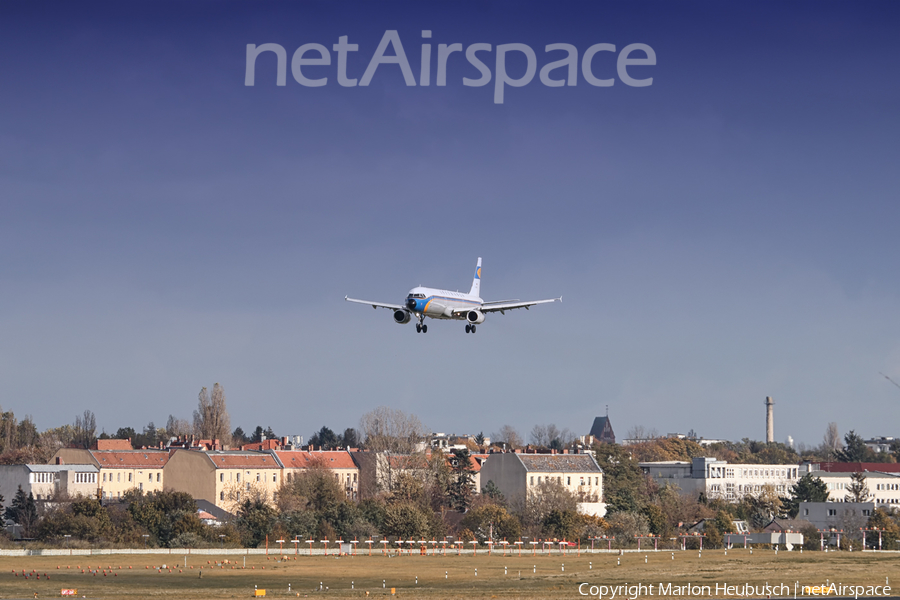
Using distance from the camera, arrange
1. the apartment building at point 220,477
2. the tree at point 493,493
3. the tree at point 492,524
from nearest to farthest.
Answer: the tree at point 492,524 → the tree at point 493,493 → the apartment building at point 220,477

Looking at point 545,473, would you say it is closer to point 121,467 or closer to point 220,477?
point 220,477

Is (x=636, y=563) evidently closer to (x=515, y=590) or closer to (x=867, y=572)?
(x=867, y=572)

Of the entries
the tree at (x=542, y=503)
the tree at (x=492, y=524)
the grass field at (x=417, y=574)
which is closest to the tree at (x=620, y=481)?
the tree at (x=542, y=503)

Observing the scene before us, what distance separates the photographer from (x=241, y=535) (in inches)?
4205

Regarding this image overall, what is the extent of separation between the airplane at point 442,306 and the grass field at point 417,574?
743 inches

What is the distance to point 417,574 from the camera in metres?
79.6

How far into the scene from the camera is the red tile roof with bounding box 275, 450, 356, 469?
167 m

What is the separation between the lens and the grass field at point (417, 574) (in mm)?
65562

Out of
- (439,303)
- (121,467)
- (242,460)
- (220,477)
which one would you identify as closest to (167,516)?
(439,303)

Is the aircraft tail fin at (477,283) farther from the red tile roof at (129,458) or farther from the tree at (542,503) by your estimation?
the red tile roof at (129,458)

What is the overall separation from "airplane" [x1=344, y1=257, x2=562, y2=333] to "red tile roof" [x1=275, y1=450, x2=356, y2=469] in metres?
80.3

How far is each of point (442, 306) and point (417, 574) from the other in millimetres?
20397

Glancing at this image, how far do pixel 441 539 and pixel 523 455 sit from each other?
1865 inches

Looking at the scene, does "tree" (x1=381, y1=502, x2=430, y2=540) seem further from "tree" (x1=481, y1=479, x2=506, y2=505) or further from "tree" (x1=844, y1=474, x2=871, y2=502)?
"tree" (x1=844, y1=474, x2=871, y2=502)
